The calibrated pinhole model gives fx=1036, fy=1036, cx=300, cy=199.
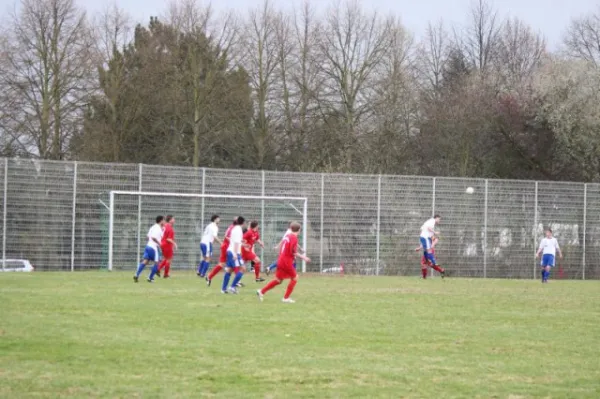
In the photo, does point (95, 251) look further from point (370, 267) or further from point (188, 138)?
point (188, 138)

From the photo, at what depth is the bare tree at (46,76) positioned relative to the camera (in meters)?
46.1

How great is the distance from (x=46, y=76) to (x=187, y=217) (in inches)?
553

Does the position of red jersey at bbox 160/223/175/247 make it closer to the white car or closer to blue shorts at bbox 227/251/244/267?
the white car

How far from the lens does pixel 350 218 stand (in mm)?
37531

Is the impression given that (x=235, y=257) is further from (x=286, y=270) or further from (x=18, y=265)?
(x=18, y=265)

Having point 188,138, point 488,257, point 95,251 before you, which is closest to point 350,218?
point 488,257

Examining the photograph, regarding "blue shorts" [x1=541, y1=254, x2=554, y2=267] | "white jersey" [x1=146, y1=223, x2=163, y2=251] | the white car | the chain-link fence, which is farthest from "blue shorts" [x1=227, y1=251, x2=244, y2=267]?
"blue shorts" [x1=541, y1=254, x2=554, y2=267]

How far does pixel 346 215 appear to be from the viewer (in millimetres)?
37531

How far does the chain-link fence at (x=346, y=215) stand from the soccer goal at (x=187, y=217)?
0.22ft

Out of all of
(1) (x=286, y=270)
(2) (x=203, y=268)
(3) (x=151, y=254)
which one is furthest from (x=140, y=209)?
(1) (x=286, y=270)

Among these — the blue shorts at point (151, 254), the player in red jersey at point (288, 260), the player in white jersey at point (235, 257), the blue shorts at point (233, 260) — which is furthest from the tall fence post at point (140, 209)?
the player in red jersey at point (288, 260)

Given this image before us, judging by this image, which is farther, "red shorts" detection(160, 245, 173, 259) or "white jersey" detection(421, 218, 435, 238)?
"white jersey" detection(421, 218, 435, 238)

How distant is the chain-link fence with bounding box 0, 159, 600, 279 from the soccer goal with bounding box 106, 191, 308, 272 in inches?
2.7

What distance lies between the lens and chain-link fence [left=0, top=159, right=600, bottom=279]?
113 ft
